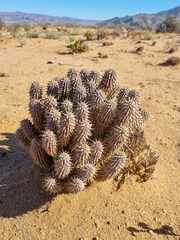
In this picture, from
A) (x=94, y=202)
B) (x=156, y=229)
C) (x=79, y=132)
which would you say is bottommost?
(x=156, y=229)

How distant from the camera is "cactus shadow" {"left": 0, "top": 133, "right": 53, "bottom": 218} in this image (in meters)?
3.02

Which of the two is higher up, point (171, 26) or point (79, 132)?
point (79, 132)

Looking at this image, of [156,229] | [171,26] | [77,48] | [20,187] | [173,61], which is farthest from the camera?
[171,26]

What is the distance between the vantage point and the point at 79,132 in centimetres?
259

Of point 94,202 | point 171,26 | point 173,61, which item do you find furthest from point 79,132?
point 171,26

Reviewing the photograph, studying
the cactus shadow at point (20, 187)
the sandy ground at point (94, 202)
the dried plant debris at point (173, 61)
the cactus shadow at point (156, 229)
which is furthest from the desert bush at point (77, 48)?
the cactus shadow at point (156, 229)

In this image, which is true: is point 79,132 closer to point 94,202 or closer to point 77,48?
point 94,202

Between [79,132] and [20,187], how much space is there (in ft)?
4.13

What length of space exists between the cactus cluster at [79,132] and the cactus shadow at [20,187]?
1.14 ft

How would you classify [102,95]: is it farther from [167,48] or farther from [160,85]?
[167,48]

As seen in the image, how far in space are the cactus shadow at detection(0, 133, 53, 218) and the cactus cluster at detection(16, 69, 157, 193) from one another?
347 millimetres

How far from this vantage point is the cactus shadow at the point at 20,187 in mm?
3020

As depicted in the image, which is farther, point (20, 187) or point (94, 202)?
point (20, 187)

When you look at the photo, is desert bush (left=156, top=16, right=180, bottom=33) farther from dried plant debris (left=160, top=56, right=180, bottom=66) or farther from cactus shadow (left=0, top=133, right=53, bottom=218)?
cactus shadow (left=0, top=133, right=53, bottom=218)
